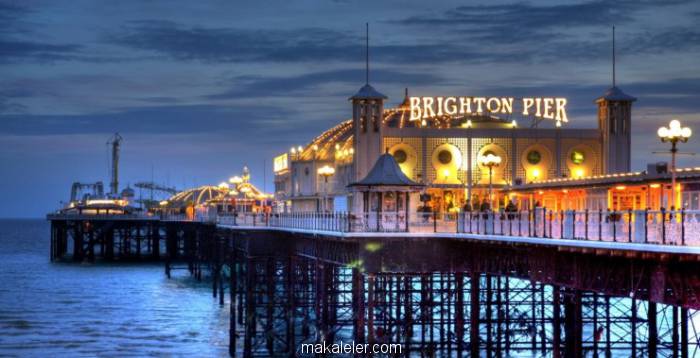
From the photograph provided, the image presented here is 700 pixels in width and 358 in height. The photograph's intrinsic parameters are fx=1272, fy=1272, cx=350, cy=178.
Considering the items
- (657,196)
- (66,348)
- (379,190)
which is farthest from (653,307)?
(66,348)

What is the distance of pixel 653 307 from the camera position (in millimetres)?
41281

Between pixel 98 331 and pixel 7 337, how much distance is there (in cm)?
522

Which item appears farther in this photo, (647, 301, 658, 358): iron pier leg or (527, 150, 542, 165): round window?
(527, 150, 542, 165): round window

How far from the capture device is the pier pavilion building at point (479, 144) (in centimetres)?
7569

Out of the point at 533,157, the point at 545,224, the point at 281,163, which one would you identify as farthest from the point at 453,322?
the point at 281,163

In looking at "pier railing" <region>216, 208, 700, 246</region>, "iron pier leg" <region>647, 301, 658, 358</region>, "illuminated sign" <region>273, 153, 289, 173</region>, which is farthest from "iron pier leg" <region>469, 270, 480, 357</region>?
"illuminated sign" <region>273, 153, 289, 173</region>

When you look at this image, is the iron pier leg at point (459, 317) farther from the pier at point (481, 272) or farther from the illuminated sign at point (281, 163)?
the illuminated sign at point (281, 163)

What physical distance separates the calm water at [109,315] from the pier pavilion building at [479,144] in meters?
13.3

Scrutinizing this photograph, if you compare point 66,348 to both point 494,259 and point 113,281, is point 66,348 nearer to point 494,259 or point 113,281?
point 494,259

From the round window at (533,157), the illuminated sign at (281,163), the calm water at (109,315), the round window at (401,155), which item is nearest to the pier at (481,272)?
the calm water at (109,315)

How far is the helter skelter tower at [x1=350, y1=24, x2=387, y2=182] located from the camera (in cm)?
7538

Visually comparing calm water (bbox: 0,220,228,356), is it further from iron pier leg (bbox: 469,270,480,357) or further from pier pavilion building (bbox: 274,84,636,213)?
iron pier leg (bbox: 469,270,480,357)

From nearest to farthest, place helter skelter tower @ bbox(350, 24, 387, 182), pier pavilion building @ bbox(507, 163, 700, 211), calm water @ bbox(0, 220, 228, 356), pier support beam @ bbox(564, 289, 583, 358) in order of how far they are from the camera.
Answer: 1. pier support beam @ bbox(564, 289, 583, 358)
2. pier pavilion building @ bbox(507, 163, 700, 211)
3. calm water @ bbox(0, 220, 228, 356)
4. helter skelter tower @ bbox(350, 24, 387, 182)

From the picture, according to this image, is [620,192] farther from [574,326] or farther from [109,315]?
[109,315]
